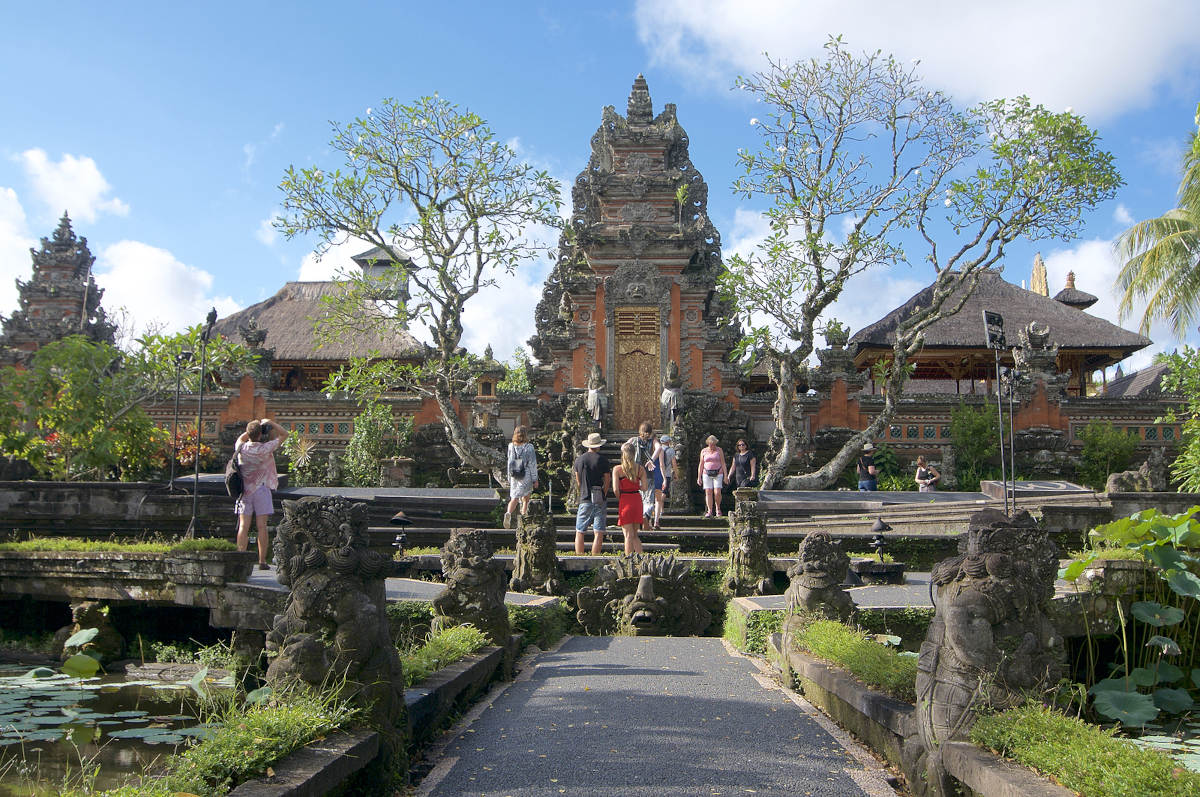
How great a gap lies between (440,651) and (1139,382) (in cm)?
3169

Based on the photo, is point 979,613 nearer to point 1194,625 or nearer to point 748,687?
point 748,687

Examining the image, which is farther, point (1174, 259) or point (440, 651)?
point (1174, 259)

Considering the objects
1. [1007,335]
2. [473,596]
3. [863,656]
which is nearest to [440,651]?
[473,596]

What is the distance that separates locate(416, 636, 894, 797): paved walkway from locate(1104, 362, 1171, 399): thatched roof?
26256mm

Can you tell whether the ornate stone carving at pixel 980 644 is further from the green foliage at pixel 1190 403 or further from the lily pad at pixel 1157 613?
the green foliage at pixel 1190 403

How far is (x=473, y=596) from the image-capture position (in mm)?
6289

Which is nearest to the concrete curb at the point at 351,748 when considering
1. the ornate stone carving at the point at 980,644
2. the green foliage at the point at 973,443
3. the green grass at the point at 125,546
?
the ornate stone carving at the point at 980,644

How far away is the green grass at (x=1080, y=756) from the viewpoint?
9.67 ft

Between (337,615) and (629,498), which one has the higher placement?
(629,498)

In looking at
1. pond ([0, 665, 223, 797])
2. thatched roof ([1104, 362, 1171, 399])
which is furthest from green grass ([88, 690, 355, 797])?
thatched roof ([1104, 362, 1171, 399])

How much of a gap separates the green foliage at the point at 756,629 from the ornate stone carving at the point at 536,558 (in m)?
2.28

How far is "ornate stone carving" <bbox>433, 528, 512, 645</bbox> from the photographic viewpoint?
20.4ft

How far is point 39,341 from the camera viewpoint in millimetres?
24703

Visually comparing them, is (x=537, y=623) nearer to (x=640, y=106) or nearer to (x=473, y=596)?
(x=473, y=596)
